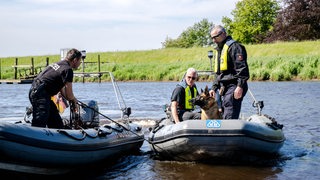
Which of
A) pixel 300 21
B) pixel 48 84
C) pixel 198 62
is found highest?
pixel 300 21

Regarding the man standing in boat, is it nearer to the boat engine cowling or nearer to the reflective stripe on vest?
the reflective stripe on vest

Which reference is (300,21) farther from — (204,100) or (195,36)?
(204,100)

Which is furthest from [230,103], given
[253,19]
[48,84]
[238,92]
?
[253,19]

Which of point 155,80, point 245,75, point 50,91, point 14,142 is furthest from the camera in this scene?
point 155,80

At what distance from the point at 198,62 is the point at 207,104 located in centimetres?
2540

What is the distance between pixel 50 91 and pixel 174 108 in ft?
6.09

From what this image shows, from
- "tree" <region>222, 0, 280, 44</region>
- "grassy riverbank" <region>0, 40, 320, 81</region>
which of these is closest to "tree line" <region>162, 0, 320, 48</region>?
"tree" <region>222, 0, 280, 44</region>

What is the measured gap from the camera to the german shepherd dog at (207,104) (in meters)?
6.79

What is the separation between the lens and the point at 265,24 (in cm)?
4916

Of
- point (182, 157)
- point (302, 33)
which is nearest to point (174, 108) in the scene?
point (182, 157)

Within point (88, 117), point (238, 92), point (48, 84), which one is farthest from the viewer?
point (88, 117)

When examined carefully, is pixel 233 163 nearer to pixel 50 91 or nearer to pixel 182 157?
pixel 182 157

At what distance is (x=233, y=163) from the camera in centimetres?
679

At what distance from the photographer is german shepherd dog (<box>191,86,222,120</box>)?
6793 mm
